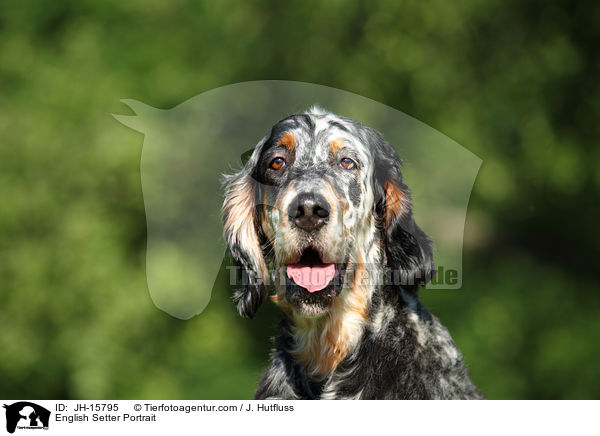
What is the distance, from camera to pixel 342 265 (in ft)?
6.82

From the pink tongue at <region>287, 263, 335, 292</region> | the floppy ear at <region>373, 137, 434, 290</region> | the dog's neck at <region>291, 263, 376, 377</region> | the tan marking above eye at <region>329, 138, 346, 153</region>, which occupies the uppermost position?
the tan marking above eye at <region>329, 138, 346, 153</region>

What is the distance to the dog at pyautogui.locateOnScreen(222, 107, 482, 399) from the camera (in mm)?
2029

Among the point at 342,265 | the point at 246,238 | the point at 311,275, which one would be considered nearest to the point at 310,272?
the point at 311,275

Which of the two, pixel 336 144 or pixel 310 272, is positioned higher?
pixel 336 144

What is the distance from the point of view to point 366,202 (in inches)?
84.5

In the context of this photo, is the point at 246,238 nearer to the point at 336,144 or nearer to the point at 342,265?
the point at 342,265

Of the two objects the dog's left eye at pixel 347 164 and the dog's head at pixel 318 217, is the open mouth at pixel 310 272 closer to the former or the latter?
the dog's head at pixel 318 217

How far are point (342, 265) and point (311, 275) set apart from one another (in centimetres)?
14

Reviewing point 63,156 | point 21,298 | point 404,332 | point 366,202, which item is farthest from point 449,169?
point 21,298

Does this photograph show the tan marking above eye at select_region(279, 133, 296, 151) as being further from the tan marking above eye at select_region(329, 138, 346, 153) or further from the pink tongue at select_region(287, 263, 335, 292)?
the pink tongue at select_region(287, 263, 335, 292)
